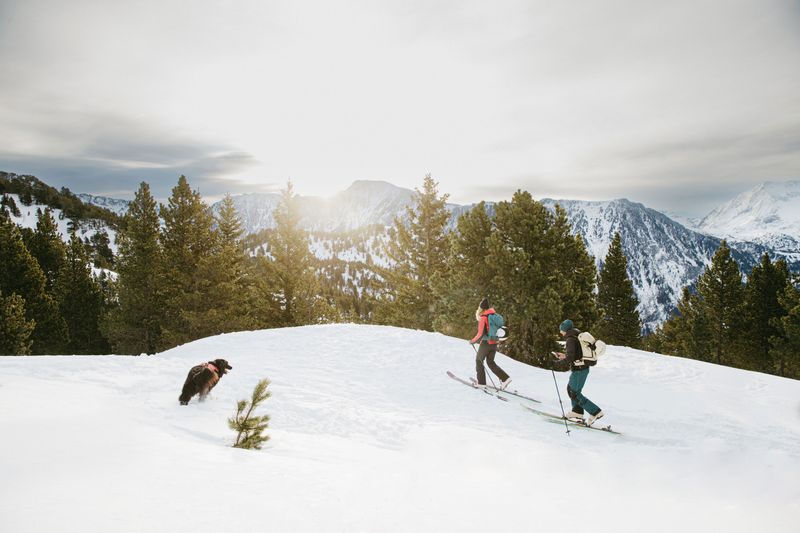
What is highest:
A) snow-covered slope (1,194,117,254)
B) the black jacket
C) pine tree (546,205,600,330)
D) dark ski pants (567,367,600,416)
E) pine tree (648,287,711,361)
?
snow-covered slope (1,194,117,254)

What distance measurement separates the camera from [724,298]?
3369cm

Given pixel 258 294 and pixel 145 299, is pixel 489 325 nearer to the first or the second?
pixel 258 294

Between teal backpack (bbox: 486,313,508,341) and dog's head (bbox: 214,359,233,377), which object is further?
teal backpack (bbox: 486,313,508,341)

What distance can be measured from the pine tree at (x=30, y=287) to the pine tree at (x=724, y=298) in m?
52.0

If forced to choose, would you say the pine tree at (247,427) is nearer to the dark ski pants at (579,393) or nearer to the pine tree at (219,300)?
the dark ski pants at (579,393)

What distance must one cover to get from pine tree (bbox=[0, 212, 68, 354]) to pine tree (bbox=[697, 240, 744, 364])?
51973 millimetres

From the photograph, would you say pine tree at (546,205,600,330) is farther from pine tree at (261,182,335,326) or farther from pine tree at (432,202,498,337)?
pine tree at (261,182,335,326)

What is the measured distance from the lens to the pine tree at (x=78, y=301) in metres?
33.7

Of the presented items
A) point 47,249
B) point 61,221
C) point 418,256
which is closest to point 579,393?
point 418,256


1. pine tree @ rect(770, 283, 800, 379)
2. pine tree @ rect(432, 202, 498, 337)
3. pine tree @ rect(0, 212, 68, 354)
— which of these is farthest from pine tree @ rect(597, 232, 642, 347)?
pine tree @ rect(0, 212, 68, 354)

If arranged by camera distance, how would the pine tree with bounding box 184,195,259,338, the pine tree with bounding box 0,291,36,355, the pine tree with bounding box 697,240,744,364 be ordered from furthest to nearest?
the pine tree with bounding box 697,240,744,364 < the pine tree with bounding box 184,195,259,338 < the pine tree with bounding box 0,291,36,355

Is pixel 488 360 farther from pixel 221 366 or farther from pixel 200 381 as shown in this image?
pixel 200 381

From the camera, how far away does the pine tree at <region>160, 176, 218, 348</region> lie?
86.0 feet

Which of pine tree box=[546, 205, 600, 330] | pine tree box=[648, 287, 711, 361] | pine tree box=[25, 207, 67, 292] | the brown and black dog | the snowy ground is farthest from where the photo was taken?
pine tree box=[648, 287, 711, 361]
